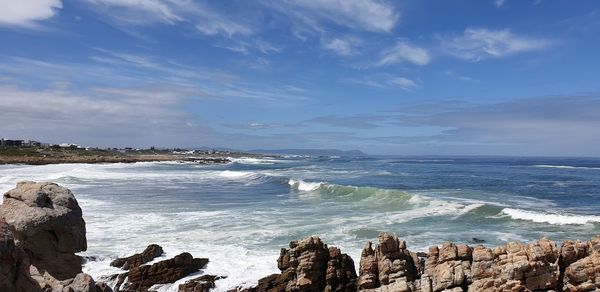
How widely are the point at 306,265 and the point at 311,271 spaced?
0.71 ft

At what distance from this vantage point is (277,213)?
32281 mm

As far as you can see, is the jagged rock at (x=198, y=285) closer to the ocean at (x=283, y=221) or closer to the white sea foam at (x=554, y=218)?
the ocean at (x=283, y=221)

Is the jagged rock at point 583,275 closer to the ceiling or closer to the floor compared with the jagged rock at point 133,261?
closer to the ceiling

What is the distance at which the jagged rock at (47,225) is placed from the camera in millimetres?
9492

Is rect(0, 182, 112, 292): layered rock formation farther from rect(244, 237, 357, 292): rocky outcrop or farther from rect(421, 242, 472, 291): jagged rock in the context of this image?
rect(421, 242, 472, 291): jagged rock

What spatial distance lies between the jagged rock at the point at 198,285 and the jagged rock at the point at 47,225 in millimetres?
5332

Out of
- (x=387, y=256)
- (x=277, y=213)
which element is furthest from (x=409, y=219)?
(x=387, y=256)

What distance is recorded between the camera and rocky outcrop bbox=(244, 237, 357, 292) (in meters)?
14.2

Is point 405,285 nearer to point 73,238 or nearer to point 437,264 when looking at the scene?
point 437,264

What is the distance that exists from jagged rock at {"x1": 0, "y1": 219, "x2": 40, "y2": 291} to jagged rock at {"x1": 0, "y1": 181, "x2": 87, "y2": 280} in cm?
327

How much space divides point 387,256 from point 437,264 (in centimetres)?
131

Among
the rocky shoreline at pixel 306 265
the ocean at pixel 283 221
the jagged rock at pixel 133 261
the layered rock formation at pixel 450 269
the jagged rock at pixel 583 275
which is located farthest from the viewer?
the ocean at pixel 283 221

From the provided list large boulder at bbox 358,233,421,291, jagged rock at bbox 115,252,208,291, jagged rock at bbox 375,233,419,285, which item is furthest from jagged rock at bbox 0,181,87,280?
jagged rock at bbox 375,233,419,285

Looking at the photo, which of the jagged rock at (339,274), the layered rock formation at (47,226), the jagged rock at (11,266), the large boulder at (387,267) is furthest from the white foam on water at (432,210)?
the jagged rock at (11,266)
